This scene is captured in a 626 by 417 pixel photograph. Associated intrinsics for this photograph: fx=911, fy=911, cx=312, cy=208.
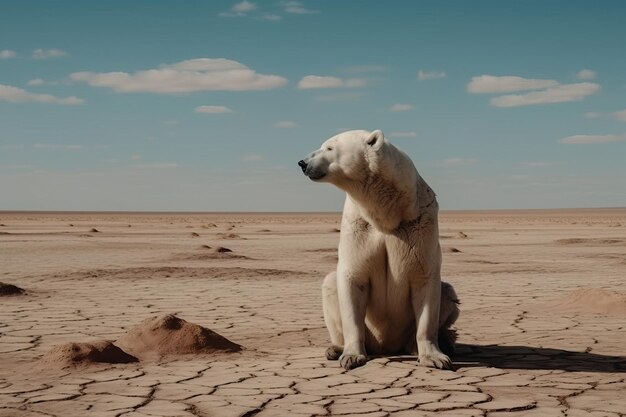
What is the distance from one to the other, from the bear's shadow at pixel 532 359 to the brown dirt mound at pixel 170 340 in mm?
1369

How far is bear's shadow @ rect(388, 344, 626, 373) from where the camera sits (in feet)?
19.0

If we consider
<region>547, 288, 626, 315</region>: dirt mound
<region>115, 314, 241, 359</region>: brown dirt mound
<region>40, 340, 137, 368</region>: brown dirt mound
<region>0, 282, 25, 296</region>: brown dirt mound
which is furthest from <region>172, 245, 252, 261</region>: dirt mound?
<region>40, 340, 137, 368</region>: brown dirt mound

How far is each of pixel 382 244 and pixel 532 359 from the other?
1380 millimetres

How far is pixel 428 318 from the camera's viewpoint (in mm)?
5711

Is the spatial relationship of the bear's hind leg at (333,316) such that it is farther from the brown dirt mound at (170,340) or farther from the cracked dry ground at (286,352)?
the brown dirt mound at (170,340)

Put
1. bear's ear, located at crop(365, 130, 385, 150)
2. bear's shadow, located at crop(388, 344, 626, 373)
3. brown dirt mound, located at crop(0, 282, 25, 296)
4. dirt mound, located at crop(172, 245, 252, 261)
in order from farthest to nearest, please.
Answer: dirt mound, located at crop(172, 245, 252, 261), brown dirt mound, located at crop(0, 282, 25, 296), bear's shadow, located at crop(388, 344, 626, 373), bear's ear, located at crop(365, 130, 385, 150)

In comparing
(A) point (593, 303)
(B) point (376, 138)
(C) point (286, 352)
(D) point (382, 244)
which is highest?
(B) point (376, 138)

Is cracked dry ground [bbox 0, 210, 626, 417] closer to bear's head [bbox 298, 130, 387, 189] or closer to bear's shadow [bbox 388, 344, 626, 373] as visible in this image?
bear's shadow [bbox 388, 344, 626, 373]

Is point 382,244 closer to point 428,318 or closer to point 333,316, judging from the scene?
point 428,318

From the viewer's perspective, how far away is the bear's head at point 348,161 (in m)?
5.50

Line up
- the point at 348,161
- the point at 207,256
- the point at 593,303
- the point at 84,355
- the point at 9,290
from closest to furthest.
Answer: the point at 348,161, the point at 84,355, the point at 593,303, the point at 9,290, the point at 207,256

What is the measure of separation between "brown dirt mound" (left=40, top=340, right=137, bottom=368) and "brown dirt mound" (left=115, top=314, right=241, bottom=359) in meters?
0.26

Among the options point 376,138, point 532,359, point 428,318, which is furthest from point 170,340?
point 532,359

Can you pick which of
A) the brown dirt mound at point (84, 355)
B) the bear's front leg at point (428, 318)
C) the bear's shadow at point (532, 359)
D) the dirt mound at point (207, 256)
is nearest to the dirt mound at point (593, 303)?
the bear's shadow at point (532, 359)
